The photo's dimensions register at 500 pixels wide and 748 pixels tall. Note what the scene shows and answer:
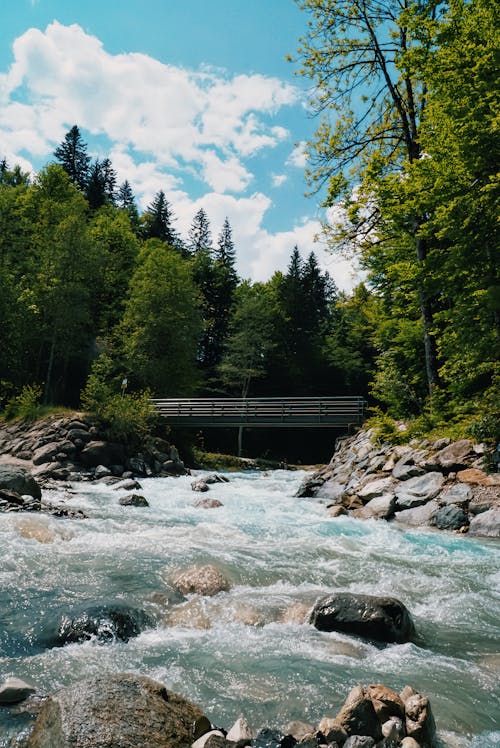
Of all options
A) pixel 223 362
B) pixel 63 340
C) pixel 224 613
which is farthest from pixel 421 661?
pixel 223 362

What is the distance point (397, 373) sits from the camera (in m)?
16.8

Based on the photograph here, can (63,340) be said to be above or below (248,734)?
above

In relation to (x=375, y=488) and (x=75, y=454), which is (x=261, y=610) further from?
(x=75, y=454)

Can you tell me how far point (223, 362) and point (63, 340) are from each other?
14.6 meters

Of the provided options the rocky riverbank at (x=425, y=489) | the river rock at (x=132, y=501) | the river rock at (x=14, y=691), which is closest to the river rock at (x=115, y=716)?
the river rock at (x=14, y=691)

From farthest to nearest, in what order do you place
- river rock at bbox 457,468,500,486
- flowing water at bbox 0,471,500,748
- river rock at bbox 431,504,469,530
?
river rock at bbox 457,468,500,486
river rock at bbox 431,504,469,530
flowing water at bbox 0,471,500,748

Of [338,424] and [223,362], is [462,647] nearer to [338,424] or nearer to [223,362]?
[338,424]

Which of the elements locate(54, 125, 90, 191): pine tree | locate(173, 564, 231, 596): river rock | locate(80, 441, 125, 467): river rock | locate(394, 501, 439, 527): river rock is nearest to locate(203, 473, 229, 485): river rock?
locate(80, 441, 125, 467): river rock

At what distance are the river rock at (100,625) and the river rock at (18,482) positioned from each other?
25.3 feet

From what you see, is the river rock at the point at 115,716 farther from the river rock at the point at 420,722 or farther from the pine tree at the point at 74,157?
the pine tree at the point at 74,157

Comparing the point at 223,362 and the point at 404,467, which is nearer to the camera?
the point at 404,467

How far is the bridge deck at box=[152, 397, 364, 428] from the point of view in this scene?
25375 mm

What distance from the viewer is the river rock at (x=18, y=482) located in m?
11.6

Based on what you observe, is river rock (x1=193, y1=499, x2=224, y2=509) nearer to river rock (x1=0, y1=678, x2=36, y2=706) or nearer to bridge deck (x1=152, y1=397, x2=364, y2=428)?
river rock (x1=0, y1=678, x2=36, y2=706)
